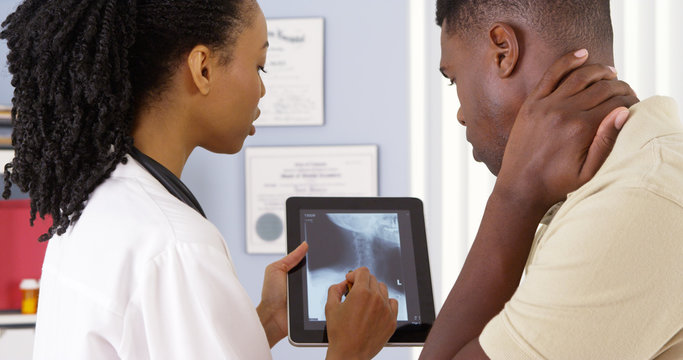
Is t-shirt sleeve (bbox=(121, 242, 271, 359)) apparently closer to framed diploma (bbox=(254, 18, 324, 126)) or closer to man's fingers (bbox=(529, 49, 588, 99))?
man's fingers (bbox=(529, 49, 588, 99))

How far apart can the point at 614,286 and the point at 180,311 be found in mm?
461

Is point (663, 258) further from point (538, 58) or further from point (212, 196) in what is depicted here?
point (212, 196)

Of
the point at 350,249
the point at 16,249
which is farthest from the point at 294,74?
the point at 350,249

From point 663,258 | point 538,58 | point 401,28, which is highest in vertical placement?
point 401,28

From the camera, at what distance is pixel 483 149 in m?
0.91

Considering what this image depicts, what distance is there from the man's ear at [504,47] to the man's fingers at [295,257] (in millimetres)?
502

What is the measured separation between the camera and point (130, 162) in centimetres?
82

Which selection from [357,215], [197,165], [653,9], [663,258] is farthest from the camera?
[197,165]

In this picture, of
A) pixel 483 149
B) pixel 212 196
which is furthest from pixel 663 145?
pixel 212 196

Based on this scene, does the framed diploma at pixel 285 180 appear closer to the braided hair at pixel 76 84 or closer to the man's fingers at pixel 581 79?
the braided hair at pixel 76 84

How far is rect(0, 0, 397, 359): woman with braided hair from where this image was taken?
2.39 ft

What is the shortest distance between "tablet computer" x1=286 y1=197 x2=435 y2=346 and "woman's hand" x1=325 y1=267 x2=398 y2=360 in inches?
3.1

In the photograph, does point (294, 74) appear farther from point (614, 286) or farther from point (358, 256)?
point (614, 286)

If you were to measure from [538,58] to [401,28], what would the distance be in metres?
1.54
